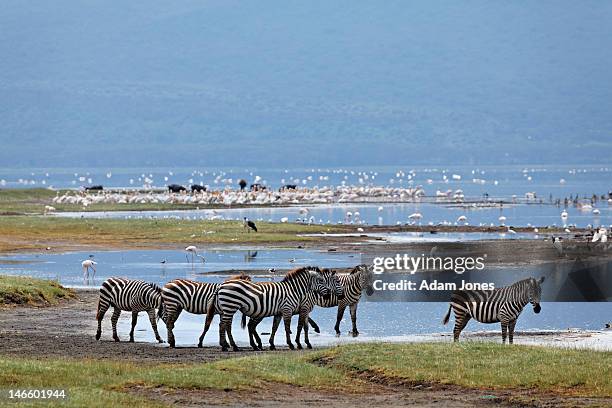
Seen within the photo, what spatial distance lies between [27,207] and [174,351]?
164 ft

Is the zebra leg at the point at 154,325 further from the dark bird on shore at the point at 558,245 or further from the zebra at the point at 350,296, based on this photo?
the dark bird on shore at the point at 558,245

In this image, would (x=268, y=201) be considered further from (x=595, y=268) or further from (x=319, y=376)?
(x=319, y=376)

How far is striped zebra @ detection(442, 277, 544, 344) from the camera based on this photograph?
22984mm

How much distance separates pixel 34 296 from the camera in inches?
1119

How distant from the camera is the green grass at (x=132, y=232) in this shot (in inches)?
1939

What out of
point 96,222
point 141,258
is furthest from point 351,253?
point 96,222

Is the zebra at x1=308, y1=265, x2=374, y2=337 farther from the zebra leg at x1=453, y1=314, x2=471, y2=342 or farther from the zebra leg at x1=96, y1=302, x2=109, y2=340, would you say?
the zebra leg at x1=96, y1=302, x2=109, y2=340

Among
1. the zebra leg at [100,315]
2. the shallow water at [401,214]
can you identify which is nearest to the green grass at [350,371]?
the zebra leg at [100,315]

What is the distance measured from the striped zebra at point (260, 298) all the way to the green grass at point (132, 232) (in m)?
25.1

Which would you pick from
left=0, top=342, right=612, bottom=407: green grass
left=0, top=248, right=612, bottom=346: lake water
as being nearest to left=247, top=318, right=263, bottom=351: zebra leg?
left=0, top=248, right=612, bottom=346: lake water

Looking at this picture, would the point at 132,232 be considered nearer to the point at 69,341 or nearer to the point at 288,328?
the point at 69,341

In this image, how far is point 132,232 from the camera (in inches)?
2066

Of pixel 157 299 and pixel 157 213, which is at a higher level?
pixel 157 213

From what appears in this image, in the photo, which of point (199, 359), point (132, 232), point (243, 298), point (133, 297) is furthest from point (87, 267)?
point (132, 232)
